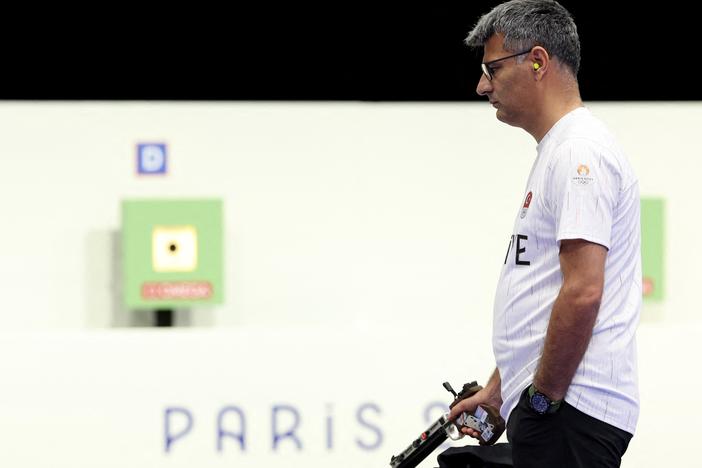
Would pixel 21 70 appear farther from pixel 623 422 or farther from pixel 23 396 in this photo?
pixel 623 422

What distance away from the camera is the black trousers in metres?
1.47

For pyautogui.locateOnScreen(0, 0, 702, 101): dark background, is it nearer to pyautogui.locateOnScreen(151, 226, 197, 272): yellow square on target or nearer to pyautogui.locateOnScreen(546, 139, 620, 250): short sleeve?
pyautogui.locateOnScreen(151, 226, 197, 272): yellow square on target

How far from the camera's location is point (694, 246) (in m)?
4.00

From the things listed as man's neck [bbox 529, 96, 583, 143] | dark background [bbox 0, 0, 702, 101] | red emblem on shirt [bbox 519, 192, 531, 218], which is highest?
dark background [bbox 0, 0, 702, 101]

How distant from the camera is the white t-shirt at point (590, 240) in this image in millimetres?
1447

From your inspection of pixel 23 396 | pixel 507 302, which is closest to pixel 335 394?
pixel 23 396

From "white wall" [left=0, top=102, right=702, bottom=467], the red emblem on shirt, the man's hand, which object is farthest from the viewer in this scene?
"white wall" [left=0, top=102, right=702, bottom=467]

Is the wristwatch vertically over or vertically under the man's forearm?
under

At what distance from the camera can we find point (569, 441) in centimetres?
148

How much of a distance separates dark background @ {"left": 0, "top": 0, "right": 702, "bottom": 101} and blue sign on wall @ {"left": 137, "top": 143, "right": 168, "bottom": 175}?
17 cm

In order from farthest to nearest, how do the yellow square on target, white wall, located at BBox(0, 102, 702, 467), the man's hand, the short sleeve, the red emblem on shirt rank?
white wall, located at BBox(0, 102, 702, 467), the yellow square on target, the man's hand, the red emblem on shirt, the short sleeve

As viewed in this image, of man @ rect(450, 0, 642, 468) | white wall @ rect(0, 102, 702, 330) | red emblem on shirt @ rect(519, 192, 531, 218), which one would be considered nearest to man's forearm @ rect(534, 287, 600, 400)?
man @ rect(450, 0, 642, 468)

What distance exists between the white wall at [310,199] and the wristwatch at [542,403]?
7.44 ft

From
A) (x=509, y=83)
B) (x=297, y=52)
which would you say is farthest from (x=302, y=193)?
(x=509, y=83)
